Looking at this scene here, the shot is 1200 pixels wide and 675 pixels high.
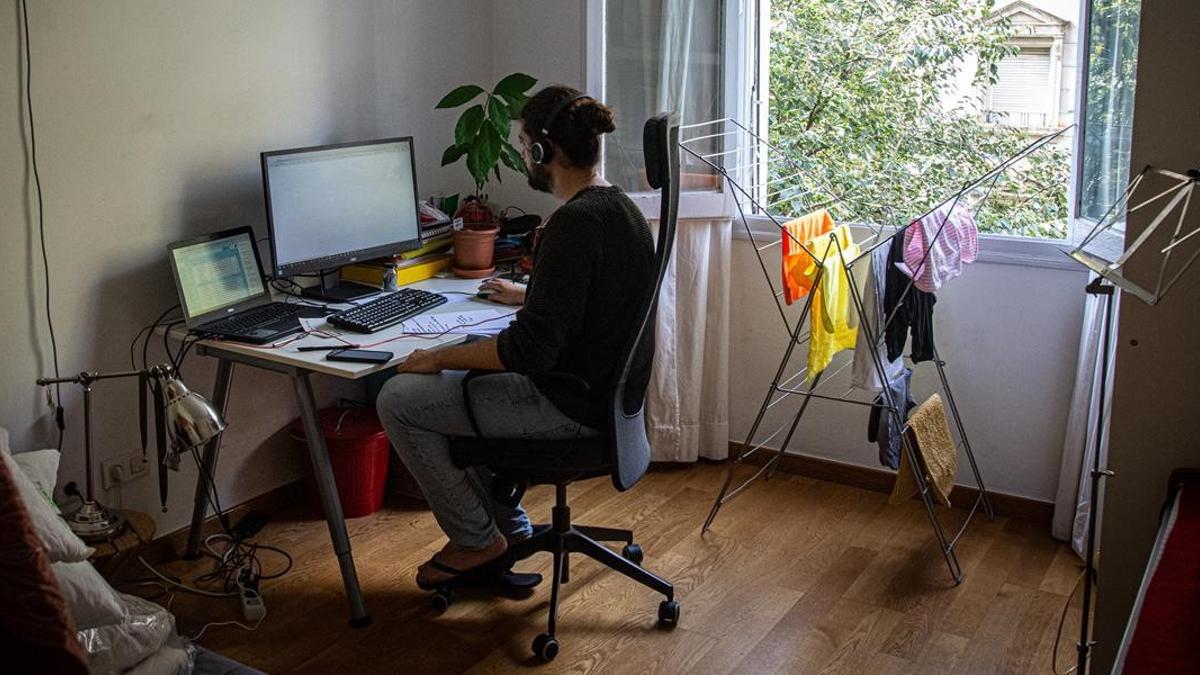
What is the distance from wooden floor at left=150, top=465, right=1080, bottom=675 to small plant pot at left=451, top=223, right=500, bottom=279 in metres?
0.74

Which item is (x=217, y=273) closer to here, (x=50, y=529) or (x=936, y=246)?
(x=50, y=529)

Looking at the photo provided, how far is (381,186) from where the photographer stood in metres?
3.51

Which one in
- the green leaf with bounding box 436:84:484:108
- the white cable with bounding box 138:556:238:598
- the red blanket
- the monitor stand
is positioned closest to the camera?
the red blanket

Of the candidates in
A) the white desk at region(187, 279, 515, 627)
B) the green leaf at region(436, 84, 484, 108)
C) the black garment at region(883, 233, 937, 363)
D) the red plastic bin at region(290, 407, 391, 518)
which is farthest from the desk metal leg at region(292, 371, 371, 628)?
the black garment at region(883, 233, 937, 363)

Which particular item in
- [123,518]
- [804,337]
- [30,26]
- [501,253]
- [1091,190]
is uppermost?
[30,26]

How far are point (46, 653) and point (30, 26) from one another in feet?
6.62

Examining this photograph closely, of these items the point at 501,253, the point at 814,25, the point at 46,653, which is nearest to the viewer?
the point at 46,653

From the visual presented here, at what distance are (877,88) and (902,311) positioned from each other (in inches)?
48.4

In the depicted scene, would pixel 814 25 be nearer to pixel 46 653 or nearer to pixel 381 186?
pixel 381 186

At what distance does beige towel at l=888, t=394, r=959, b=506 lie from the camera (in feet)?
10.7

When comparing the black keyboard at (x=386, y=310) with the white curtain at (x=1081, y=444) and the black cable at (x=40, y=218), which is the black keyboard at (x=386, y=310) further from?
the white curtain at (x=1081, y=444)

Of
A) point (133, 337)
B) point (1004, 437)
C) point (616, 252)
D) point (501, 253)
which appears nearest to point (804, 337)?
point (1004, 437)

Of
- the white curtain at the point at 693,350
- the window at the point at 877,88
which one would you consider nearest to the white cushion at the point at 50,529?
the white curtain at the point at 693,350

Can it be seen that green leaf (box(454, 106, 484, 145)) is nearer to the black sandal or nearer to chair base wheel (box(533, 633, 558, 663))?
the black sandal
